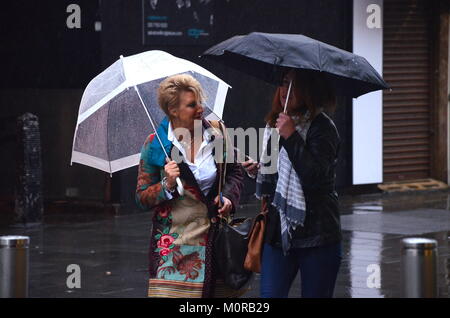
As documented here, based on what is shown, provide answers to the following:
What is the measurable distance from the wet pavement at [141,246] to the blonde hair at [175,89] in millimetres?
2942

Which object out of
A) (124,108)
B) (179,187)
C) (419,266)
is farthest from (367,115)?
(419,266)

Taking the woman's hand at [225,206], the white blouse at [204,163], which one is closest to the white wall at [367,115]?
the white blouse at [204,163]

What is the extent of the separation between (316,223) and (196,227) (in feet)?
2.42

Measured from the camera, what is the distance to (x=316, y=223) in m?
5.45

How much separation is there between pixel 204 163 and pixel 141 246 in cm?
525

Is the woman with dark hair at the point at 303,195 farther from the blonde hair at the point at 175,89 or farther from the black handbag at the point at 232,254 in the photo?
the blonde hair at the point at 175,89

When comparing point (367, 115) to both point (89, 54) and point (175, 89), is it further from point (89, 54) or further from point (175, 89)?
point (175, 89)

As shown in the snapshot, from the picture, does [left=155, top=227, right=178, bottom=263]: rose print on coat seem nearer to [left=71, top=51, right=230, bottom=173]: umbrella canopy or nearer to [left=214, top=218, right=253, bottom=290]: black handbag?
[left=214, top=218, right=253, bottom=290]: black handbag

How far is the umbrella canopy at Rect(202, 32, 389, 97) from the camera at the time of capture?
5426mm

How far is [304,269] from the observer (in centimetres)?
551

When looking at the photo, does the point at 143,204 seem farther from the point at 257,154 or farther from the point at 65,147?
the point at 65,147

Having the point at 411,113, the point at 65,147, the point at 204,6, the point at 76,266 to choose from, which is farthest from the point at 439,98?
the point at 76,266

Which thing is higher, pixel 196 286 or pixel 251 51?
pixel 251 51

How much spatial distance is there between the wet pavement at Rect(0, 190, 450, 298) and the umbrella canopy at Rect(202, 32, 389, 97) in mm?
2979
